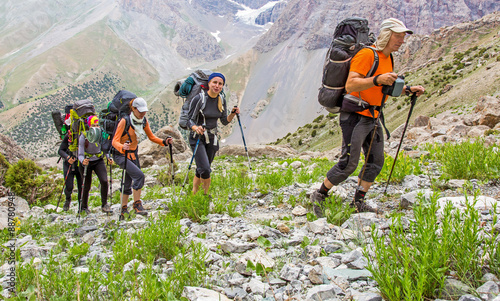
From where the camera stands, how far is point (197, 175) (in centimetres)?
689

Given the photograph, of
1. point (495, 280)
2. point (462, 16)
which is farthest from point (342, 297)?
point (462, 16)

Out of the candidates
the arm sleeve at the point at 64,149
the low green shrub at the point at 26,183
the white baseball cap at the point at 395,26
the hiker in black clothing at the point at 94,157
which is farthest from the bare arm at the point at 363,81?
the low green shrub at the point at 26,183

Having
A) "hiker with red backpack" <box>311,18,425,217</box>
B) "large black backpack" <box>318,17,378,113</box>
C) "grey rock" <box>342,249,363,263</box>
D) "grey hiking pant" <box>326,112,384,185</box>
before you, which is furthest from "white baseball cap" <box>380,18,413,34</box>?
"grey rock" <box>342,249,363,263</box>

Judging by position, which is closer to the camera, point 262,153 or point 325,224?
point 325,224

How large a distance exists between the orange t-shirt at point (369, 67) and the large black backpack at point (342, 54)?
9cm

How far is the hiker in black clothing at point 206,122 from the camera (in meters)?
6.63

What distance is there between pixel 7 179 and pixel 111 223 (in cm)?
780

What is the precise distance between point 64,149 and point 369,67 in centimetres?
882

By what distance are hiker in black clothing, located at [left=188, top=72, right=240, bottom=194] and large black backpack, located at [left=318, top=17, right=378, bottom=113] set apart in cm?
266

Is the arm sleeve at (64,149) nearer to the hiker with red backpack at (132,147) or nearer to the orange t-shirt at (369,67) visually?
the hiker with red backpack at (132,147)

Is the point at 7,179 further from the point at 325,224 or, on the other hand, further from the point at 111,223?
the point at 325,224

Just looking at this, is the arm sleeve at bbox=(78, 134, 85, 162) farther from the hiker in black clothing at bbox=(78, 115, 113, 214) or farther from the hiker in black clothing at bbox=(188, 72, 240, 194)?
the hiker in black clothing at bbox=(188, 72, 240, 194)

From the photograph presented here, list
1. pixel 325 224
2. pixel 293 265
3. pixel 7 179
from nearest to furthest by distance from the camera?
pixel 293 265
pixel 325 224
pixel 7 179

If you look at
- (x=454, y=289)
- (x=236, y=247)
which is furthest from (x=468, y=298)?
(x=236, y=247)
